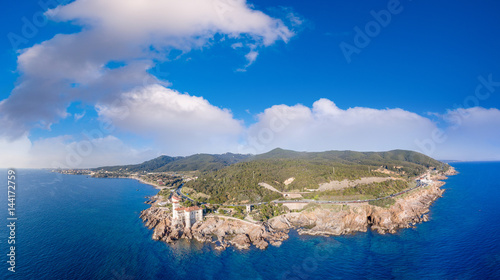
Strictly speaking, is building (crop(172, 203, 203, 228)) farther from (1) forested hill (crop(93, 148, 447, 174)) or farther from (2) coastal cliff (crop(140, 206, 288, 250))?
(1) forested hill (crop(93, 148, 447, 174))

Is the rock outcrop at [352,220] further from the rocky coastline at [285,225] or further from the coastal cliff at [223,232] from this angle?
the coastal cliff at [223,232]

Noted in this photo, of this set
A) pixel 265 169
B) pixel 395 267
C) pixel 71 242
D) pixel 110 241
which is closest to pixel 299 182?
pixel 265 169

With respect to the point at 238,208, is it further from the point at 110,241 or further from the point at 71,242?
the point at 71,242

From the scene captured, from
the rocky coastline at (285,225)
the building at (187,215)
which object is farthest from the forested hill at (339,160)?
the building at (187,215)

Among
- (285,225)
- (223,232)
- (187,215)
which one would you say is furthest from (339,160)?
(187,215)

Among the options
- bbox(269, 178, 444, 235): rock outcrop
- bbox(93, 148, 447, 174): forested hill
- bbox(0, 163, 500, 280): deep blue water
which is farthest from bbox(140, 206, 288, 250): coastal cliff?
bbox(93, 148, 447, 174): forested hill

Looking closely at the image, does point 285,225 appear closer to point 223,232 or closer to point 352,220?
point 223,232
